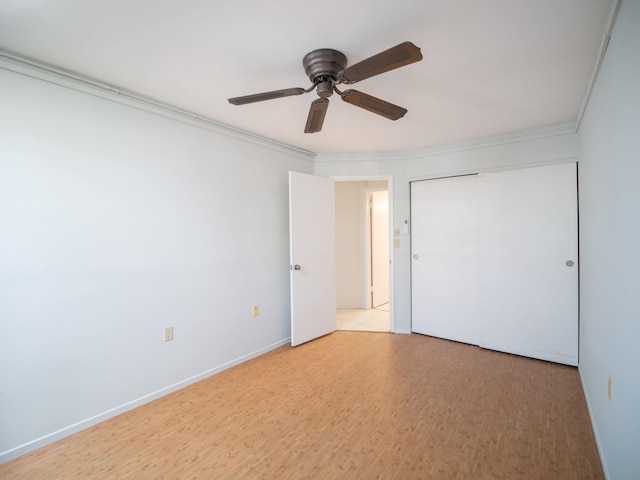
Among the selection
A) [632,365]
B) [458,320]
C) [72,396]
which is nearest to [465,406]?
[632,365]

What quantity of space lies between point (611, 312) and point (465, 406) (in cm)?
116

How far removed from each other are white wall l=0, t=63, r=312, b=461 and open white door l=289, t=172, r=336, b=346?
55 centimetres

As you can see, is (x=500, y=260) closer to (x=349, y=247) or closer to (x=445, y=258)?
(x=445, y=258)

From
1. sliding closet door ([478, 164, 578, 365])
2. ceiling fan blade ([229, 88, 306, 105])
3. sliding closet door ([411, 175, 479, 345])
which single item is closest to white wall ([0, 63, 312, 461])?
ceiling fan blade ([229, 88, 306, 105])

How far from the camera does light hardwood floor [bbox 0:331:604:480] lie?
5.59ft

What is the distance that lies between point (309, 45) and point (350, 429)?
2.29 meters

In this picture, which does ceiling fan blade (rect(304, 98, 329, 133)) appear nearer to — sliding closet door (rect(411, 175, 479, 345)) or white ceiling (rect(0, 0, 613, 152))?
white ceiling (rect(0, 0, 613, 152))

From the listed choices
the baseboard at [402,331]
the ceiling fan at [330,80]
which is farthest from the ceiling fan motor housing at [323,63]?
the baseboard at [402,331]

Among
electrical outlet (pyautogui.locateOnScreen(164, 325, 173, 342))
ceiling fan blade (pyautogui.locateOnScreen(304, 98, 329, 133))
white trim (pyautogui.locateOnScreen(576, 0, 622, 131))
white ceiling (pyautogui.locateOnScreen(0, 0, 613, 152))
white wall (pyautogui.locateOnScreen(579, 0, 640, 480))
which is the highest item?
white ceiling (pyautogui.locateOnScreen(0, 0, 613, 152))

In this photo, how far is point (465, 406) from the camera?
228 centimetres

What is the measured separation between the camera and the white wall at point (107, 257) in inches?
72.5

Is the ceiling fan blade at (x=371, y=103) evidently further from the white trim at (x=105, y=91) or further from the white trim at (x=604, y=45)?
the white trim at (x=105, y=91)

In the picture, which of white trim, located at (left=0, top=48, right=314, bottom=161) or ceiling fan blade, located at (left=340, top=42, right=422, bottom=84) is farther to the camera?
white trim, located at (left=0, top=48, right=314, bottom=161)

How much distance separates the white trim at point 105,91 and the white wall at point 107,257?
0.04 metres
